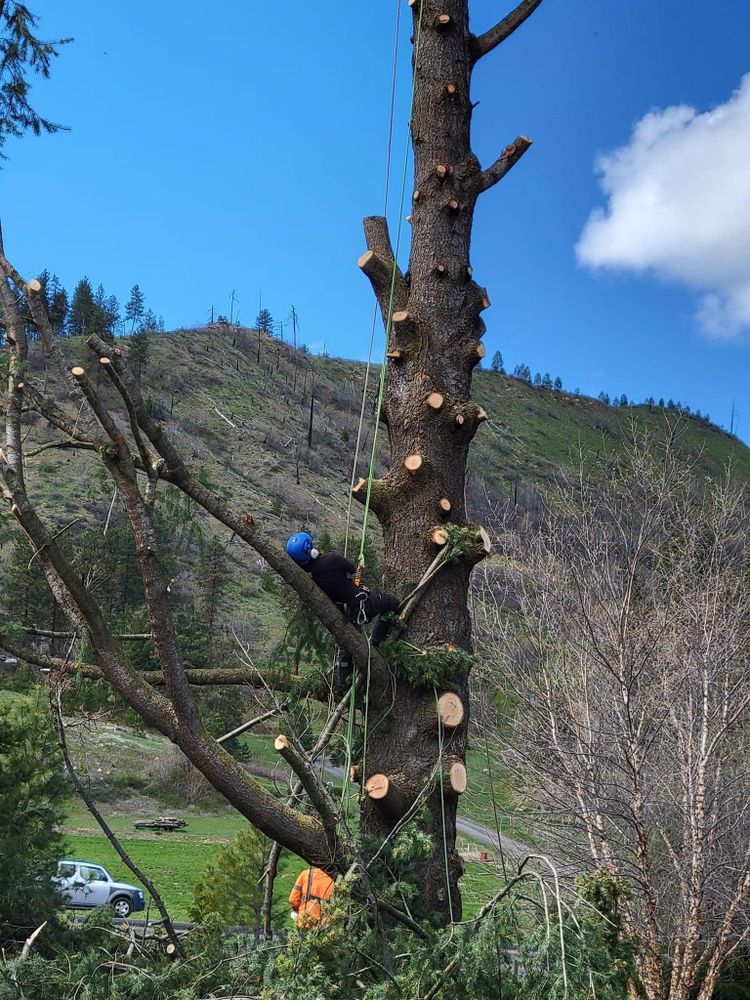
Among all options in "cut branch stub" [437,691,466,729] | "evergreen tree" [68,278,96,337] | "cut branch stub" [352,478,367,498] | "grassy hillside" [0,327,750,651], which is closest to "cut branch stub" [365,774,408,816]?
"cut branch stub" [437,691,466,729]

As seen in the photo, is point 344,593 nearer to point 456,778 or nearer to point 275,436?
point 456,778

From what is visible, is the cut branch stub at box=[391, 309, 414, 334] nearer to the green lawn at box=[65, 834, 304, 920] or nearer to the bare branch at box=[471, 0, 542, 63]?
the bare branch at box=[471, 0, 542, 63]

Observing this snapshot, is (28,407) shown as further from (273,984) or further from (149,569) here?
(273,984)

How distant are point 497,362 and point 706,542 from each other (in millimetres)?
173249

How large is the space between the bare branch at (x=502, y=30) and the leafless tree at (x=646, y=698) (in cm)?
529

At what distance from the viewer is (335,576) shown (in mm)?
3613

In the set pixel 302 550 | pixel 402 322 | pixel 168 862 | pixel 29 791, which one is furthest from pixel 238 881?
pixel 168 862

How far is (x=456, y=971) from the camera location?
2203mm

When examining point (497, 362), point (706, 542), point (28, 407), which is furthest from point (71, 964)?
point (497, 362)

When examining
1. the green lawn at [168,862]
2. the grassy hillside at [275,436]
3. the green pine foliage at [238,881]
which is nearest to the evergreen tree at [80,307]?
the grassy hillside at [275,436]

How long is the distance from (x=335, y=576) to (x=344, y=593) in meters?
0.09

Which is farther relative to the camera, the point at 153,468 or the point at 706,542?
the point at 706,542

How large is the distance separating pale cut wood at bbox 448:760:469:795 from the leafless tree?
13.8ft

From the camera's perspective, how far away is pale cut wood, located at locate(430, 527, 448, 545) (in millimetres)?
3559
